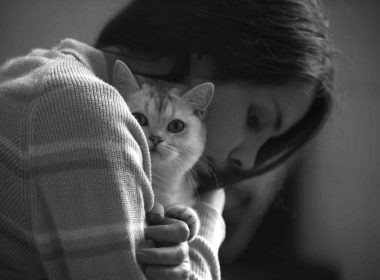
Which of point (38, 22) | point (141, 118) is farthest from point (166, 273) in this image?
point (38, 22)

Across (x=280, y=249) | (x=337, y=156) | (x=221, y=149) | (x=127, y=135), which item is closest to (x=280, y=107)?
(x=221, y=149)

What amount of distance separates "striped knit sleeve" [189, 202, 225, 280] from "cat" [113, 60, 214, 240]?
0.08 metres

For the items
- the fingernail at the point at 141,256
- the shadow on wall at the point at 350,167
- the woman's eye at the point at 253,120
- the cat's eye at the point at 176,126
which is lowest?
the shadow on wall at the point at 350,167

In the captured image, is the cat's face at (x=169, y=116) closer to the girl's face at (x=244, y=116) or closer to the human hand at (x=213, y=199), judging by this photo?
the girl's face at (x=244, y=116)

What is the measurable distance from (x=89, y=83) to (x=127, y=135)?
9cm

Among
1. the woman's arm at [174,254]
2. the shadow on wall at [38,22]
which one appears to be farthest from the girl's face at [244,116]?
the shadow on wall at [38,22]

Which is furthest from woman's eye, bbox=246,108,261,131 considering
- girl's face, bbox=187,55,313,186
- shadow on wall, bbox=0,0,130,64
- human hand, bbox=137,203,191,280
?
shadow on wall, bbox=0,0,130,64

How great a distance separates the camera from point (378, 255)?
73.1 inches

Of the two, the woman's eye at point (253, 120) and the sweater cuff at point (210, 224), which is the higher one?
the woman's eye at point (253, 120)

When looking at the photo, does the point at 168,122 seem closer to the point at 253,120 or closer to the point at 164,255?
the point at 253,120

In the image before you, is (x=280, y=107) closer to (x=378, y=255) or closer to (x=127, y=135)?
(x=127, y=135)

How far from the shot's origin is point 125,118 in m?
0.70

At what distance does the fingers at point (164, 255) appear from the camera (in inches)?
27.0

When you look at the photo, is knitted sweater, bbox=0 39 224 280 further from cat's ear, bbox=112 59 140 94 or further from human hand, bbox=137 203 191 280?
cat's ear, bbox=112 59 140 94
